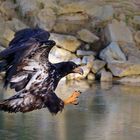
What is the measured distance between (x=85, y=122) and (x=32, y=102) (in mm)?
3567

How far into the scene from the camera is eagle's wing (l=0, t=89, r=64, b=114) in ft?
27.3

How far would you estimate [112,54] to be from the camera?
2083 centimetres

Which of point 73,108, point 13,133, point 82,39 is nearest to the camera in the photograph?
point 13,133

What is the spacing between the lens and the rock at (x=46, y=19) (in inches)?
889

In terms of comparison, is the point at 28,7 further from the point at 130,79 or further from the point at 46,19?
the point at 130,79

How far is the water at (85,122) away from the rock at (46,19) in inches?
276

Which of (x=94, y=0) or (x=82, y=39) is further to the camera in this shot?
(x=94, y=0)

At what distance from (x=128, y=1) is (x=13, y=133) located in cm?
1426

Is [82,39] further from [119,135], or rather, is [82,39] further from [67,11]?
[119,135]

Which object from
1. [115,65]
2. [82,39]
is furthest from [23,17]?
[115,65]

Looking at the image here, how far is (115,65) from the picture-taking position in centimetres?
2019

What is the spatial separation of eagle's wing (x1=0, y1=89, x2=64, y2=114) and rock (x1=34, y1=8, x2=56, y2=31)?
46.4 ft

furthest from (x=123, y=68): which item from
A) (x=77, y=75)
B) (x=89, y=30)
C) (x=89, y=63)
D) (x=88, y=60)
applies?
(x=89, y=30)

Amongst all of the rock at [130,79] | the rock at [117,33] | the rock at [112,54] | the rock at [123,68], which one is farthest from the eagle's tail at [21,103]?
the rock at [117,33]
